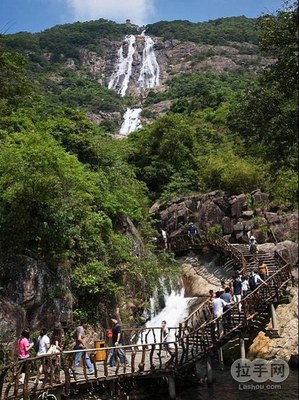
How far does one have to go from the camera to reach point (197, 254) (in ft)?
95.5

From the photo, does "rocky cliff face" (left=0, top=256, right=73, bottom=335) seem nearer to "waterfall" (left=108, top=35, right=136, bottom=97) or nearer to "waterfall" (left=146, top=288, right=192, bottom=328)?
"waterfall" (left=146, top=288, right=192, bottom=328)

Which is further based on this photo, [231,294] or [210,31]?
[210,31]

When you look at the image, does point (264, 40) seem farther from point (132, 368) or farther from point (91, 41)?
point (91, 41)

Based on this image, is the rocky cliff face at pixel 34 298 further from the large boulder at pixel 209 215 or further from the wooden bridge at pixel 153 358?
the large boulder at pixel 209 215

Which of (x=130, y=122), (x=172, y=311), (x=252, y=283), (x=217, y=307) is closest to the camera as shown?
(x=217, y=307)

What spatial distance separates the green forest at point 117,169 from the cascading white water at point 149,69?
62.6m

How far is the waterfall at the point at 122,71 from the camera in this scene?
10976 centimetres

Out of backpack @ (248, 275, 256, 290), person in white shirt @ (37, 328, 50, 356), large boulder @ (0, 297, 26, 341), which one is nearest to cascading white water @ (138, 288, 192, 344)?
backpack @ (248, 275, 256, 290)

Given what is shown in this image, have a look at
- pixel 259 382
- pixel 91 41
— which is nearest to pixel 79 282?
pixel 259 382

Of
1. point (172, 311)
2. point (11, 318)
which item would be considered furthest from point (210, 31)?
point (11, 318)

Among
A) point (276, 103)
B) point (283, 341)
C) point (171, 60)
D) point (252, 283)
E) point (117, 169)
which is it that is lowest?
point (283, 341)

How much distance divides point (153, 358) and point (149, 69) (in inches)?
4242

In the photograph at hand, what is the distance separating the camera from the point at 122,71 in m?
117

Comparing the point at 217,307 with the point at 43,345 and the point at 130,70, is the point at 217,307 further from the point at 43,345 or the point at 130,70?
the point at 130,70
